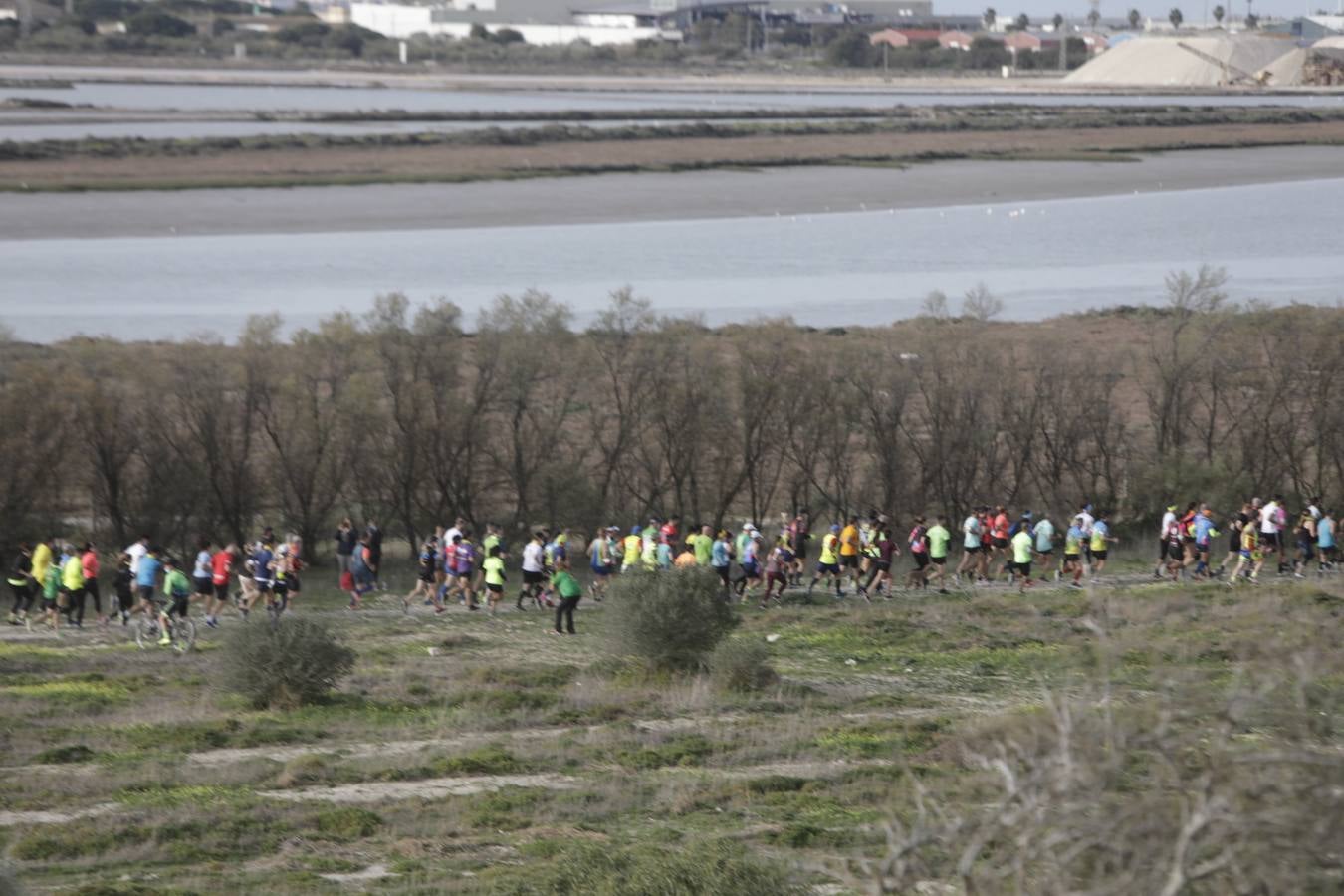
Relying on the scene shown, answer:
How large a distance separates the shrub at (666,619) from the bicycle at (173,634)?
5.31 m

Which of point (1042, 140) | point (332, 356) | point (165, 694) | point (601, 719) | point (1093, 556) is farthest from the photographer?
point (1042, 140)

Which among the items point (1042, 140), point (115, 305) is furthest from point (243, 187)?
point (1042, 140)

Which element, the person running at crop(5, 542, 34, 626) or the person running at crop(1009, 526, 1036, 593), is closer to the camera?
the person running at crop(5, 542, 34, 626)

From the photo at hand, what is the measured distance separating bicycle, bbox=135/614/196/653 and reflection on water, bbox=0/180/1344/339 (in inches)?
939

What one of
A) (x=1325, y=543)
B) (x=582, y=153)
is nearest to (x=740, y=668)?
(x=1325, y=543)

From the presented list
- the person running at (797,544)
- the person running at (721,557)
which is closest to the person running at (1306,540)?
the person running at (797,544)

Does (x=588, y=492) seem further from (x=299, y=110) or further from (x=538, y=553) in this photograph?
(x=299, y=110)

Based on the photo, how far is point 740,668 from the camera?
17.3m

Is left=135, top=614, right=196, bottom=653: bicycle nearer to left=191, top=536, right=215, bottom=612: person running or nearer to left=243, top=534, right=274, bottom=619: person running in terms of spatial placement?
left=191, top=536, right=215, bottom=612: person running

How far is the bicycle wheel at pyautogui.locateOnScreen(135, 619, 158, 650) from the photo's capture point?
20.2m

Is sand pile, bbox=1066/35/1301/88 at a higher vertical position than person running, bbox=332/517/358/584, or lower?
higher

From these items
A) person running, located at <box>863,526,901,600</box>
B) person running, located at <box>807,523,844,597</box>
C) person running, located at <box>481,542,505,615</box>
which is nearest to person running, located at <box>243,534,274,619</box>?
person running, located at <box>481,542,505,615</box>

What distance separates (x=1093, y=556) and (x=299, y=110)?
9139 centimetres

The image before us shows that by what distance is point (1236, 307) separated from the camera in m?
40.0
